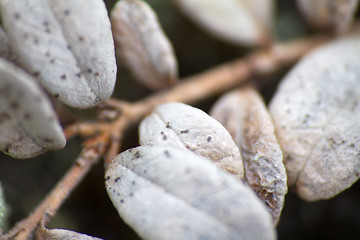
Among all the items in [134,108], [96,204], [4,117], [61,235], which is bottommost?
[96,204]

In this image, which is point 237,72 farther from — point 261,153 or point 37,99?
point 37,99

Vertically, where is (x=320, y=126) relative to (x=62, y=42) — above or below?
below

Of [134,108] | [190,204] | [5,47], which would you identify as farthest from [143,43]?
[190,204]

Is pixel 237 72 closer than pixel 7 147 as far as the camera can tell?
No

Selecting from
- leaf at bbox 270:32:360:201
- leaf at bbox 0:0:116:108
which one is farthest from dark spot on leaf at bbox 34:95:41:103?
leaf at bbox 270:32:360:201

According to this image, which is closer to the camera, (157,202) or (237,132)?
(157,202)

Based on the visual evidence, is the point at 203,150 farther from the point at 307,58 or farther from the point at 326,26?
the point at 326,26

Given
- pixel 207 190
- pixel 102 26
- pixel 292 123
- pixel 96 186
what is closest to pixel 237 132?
pixel 292 123

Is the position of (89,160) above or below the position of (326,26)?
below
